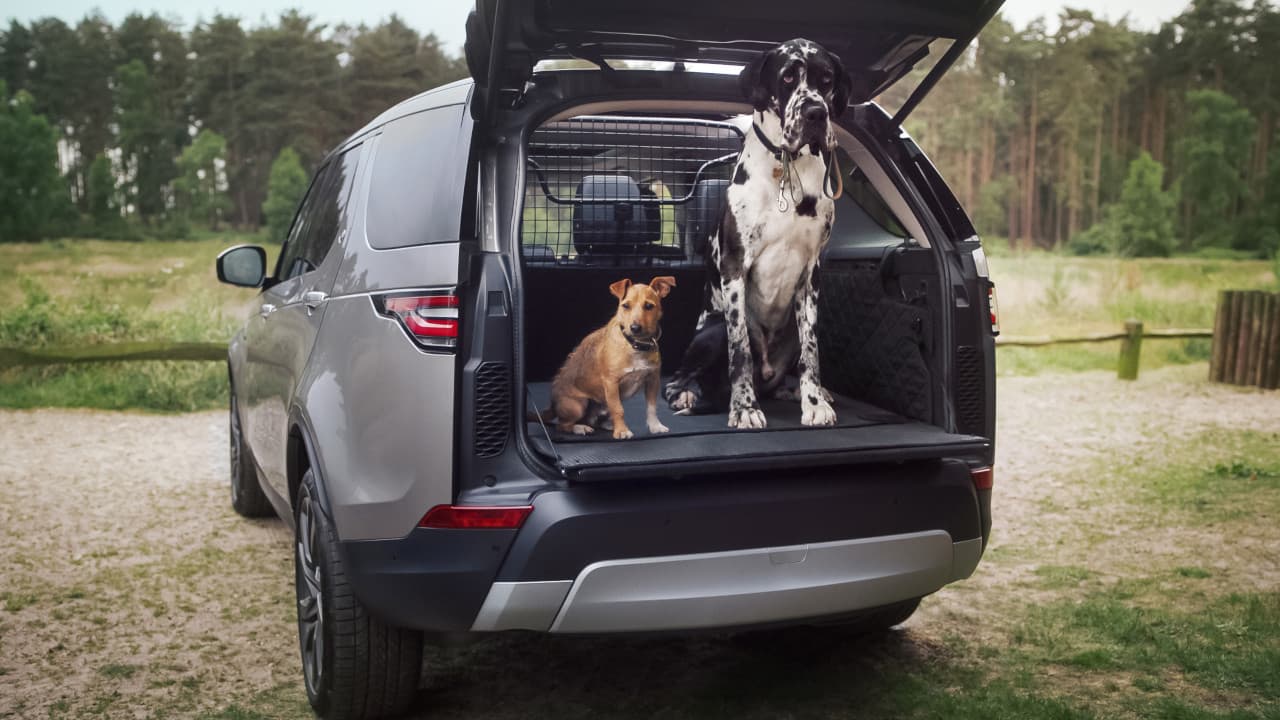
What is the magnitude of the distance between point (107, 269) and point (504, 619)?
80.3ft

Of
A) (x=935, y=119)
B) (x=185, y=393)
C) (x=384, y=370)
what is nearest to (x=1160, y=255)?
(x=935, y=119)

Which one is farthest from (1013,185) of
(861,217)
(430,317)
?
(430,317)

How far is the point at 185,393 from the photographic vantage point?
413 inches

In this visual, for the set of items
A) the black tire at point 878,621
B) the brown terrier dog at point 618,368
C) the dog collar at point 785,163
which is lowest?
the black tire at point 878,621

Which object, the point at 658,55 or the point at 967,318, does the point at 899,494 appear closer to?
the point at 967,318

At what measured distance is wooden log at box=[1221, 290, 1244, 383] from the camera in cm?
1093

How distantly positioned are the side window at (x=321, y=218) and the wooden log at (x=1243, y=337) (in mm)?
10128

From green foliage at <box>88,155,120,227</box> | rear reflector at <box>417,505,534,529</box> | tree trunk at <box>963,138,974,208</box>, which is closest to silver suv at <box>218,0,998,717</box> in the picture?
rear reflector at <box>417,505,534,529</box>

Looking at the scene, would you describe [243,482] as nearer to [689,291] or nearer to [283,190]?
[689,291]

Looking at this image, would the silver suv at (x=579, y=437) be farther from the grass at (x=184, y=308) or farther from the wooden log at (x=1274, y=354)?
the wooden log at (x=1274, y=354)

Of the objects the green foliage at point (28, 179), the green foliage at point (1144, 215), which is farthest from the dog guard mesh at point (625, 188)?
the green foliage at point (1144, 215)

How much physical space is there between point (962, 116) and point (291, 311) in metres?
33.3

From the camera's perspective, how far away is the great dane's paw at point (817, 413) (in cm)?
327

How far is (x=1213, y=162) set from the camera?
34625 millimetres
